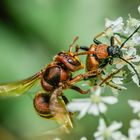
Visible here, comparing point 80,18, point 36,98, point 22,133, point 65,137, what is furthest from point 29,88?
point 80,18

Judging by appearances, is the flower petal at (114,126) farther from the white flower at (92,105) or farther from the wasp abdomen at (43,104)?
the wasp abdomen at (43,104)

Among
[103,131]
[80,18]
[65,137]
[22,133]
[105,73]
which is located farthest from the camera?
[80,18]

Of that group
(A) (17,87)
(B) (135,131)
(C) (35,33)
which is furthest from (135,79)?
(C) (35,33)

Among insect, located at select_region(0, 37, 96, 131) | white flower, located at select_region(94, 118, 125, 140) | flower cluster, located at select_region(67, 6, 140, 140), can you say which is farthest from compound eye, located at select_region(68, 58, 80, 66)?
white flower, located at select_region(94, 118, 125, 140)

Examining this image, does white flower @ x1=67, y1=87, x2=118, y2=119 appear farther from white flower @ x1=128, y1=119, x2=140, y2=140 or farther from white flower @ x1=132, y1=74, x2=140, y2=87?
white flower @ x1=132, y1=74, x2=140, y2=87

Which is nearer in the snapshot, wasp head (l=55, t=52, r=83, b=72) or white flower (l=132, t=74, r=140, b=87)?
wasp head (l=55, t=52, r=83, b=72)

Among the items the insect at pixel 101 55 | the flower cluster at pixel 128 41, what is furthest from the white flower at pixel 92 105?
the flower cluster at pixel 128 41

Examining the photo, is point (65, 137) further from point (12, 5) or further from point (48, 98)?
point (12, 5)
